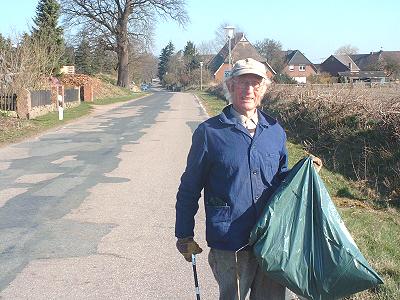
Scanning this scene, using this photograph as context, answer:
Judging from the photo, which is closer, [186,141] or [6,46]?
[186,141]

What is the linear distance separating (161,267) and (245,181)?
8.68 feet

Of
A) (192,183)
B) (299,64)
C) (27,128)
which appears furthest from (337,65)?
(192,183)

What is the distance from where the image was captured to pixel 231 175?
3059 mm

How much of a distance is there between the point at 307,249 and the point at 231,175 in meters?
0.58

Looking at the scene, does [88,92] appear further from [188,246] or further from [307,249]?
[307,249]

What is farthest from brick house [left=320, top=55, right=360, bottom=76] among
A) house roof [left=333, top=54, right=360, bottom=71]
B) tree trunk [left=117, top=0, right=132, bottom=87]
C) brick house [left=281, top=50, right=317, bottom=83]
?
tree trunk [left=117, top=0, right=132, bottom=87]

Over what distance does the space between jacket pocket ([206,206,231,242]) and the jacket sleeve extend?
143 millimetres

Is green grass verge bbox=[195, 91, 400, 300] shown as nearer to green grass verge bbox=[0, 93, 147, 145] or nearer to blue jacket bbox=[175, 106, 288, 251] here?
blue jacket bbox=[175, 106, 288, 251]

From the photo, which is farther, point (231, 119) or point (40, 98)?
point (40, 98)

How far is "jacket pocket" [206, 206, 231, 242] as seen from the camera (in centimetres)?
306

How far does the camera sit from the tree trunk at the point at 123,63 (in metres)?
60.5

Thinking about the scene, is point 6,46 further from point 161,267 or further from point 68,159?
point 161,267

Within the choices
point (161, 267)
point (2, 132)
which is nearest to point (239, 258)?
point (161, 267)

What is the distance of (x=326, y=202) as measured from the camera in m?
3.04
